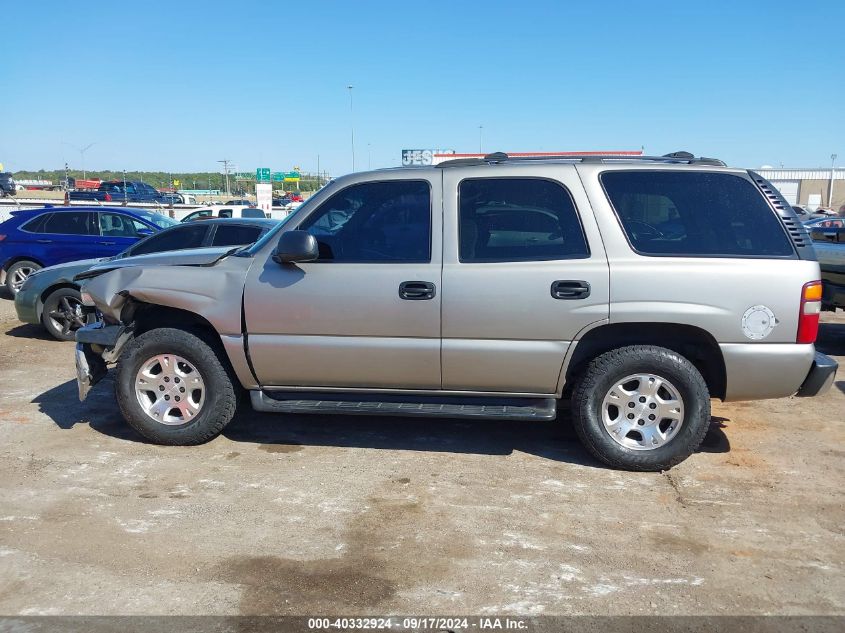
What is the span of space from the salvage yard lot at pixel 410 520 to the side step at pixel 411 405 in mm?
382

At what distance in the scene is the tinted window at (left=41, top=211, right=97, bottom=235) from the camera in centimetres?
1062

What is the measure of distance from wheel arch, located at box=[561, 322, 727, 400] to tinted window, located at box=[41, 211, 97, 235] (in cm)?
858

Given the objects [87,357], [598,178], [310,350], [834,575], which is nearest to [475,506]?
[310,350]

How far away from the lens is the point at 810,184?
52.8 m

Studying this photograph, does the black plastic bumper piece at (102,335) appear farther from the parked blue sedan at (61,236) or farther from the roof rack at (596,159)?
the parked blue sedan at (61,236)

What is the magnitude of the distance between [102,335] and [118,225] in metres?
6.27

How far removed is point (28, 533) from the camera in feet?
12.4

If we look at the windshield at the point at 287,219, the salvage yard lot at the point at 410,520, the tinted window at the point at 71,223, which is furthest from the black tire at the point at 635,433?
the tinted window at the point at 71,223

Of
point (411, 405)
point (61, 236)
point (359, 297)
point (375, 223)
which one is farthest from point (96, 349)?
point (61, 236)

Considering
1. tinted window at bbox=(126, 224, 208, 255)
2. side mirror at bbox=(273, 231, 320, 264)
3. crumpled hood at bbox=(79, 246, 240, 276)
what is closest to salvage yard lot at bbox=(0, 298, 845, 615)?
crumpled hood at bbox=(79, 246, 240, 276)

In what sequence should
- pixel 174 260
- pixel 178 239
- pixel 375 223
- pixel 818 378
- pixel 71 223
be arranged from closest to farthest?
1. pixel 818 378
2. pixel 375 223
3. pixel 174 260
4. pixel 178 239
5. pixel 71 223

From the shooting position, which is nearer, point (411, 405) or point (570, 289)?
point (570, 289)

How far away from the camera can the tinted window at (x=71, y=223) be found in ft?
34.9

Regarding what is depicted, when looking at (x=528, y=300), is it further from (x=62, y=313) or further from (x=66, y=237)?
(x=66, y=237)
